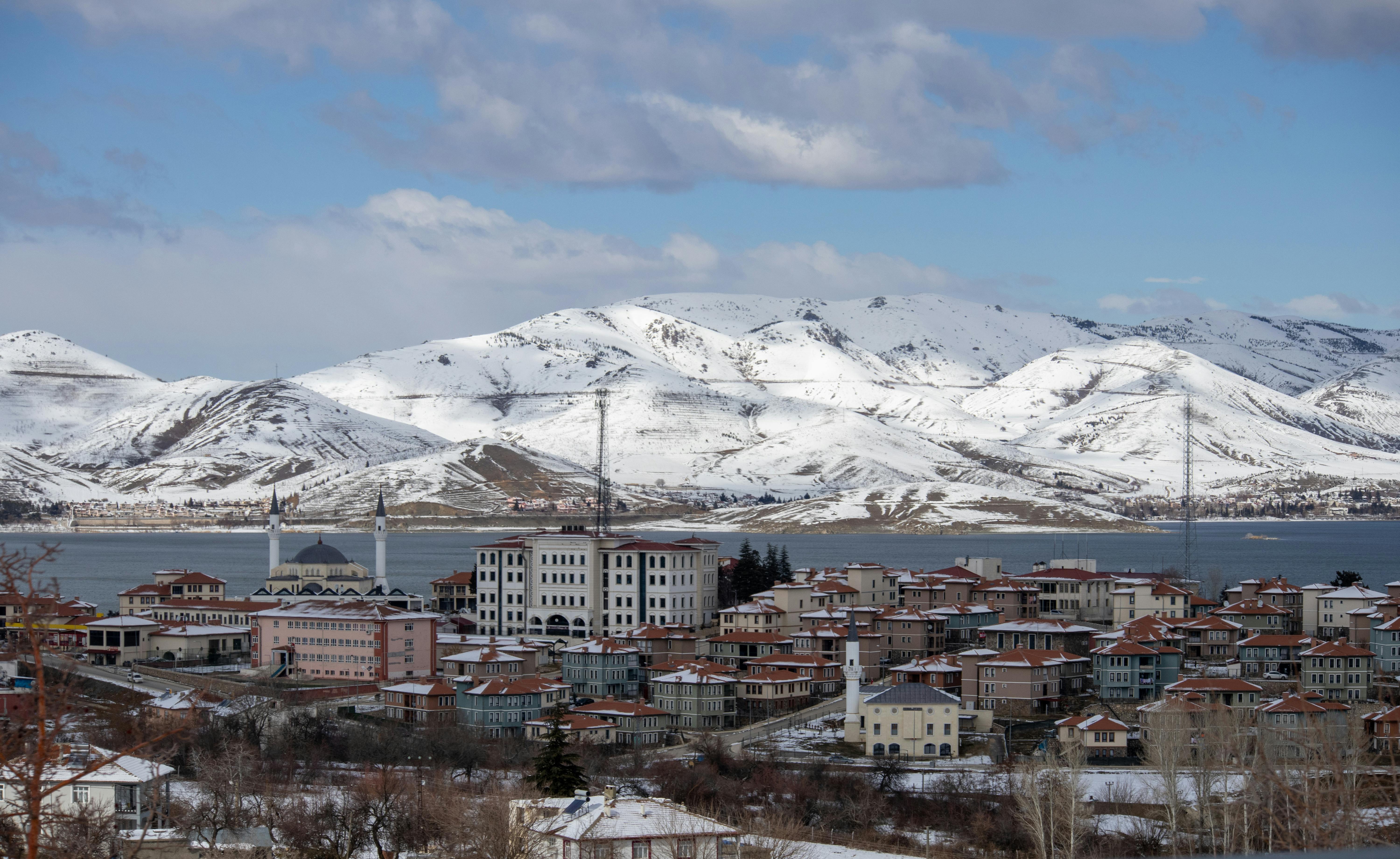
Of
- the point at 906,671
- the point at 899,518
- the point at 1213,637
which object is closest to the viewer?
the point at 906,671

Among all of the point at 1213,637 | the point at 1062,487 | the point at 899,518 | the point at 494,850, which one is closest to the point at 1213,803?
the point at 494,850

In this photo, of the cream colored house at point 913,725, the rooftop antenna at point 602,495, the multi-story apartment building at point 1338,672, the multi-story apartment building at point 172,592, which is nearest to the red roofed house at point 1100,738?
the cream colored house at point 913,725

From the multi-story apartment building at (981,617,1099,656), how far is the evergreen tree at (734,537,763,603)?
14.6 metres

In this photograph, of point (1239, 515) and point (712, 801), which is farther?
point (1239, 515)

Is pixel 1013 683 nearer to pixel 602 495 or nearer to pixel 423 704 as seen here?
pixel 423 704

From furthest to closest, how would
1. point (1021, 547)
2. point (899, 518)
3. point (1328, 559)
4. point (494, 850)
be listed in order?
1. point (899, 518)
2. point (1021, 547)
3. point (1328, 559)
4. point (494, 850)

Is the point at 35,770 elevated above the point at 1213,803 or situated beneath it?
elevated above

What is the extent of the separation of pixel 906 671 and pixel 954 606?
12284mm

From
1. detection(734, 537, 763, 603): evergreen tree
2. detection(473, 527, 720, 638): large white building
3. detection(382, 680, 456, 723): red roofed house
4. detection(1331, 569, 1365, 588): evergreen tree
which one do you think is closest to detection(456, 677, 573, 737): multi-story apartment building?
detection(382, 680, 456, 723): red roofed house

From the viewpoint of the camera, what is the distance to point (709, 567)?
62094mm

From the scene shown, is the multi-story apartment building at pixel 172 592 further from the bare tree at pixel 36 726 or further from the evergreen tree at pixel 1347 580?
the bare tree at pixel 36 726

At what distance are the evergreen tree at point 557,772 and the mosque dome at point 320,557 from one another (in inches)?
1456

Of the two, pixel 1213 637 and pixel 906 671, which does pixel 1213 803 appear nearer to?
pixel 906 671

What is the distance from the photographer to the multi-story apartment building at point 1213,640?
49.9 metres
